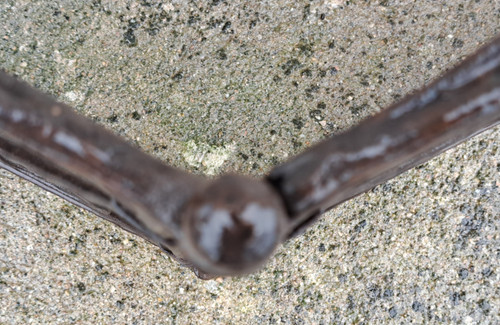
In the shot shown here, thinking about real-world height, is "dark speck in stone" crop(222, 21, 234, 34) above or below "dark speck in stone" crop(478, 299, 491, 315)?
above

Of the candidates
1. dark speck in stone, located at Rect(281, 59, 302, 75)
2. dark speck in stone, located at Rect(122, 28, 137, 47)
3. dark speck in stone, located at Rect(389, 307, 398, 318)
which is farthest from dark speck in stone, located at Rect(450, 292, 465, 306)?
dark speck in stone, located at Rect(122, 28, 137, 47)

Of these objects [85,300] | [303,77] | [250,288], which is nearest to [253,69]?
[303,77]

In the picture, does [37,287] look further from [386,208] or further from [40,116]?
[386,208]

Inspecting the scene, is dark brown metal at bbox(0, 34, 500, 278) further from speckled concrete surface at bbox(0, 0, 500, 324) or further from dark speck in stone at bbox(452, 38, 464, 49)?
dark speck in stone at bbox(452, 38, 464, 49)

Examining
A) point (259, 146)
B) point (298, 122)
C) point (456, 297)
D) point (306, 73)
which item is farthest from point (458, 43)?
point (456, 297)

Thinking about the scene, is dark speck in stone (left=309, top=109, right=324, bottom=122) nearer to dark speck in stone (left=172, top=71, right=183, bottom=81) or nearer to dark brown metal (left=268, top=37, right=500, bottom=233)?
dark speck in stone (left=172, top=71, right=183, bottom=81)

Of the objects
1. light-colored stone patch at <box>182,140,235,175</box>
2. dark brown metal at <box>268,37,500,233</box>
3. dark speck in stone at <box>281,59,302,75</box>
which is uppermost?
dark brown metal at <box>268,37,500,233</box>

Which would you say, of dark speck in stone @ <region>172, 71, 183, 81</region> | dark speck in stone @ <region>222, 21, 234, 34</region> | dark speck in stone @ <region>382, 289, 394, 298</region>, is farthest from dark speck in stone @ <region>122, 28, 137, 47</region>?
dark speck in stone @ <region>382, 289, 394, 298</region>

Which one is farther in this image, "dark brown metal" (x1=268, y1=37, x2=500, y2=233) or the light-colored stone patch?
the light-colored stone patch
